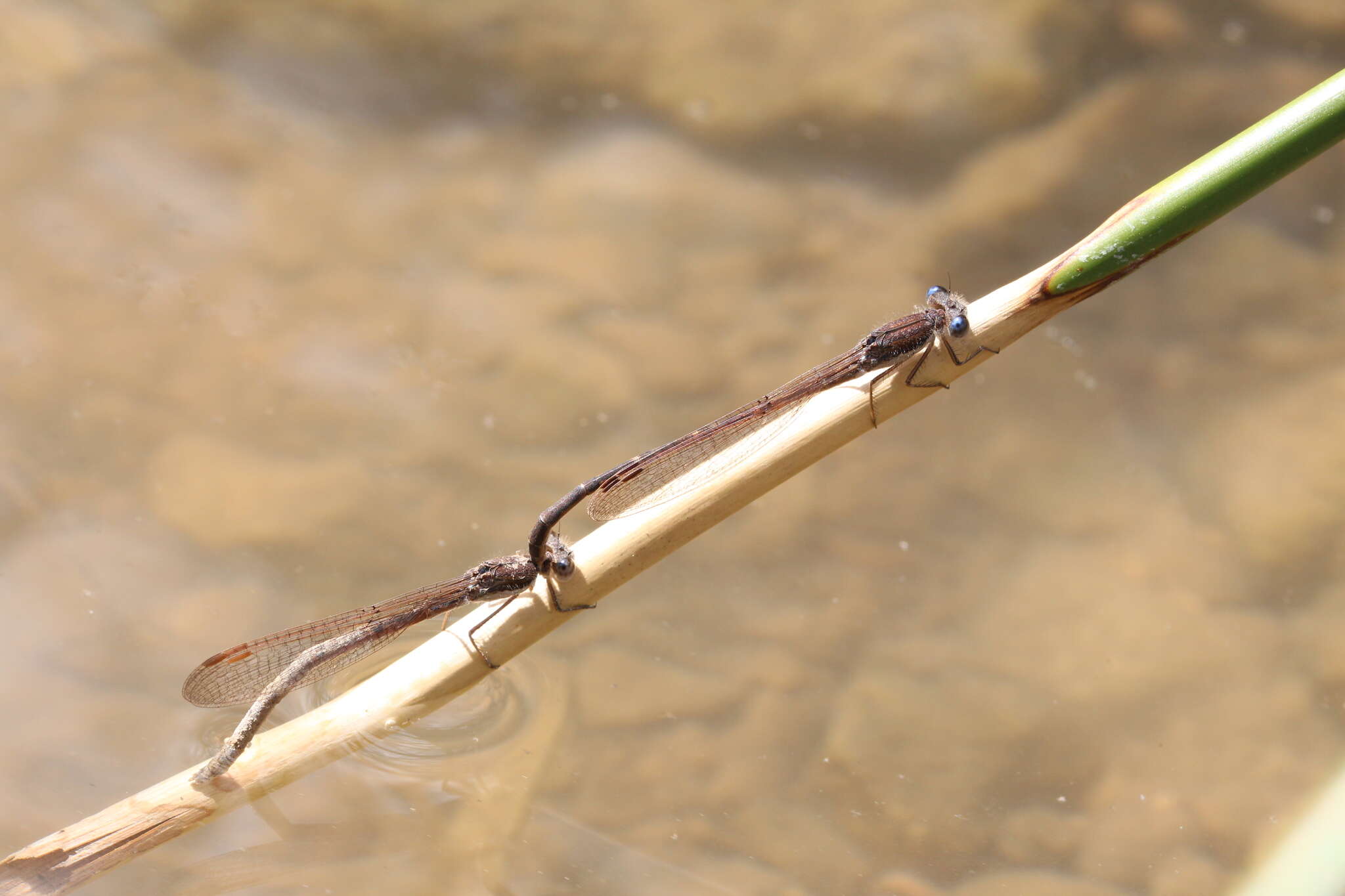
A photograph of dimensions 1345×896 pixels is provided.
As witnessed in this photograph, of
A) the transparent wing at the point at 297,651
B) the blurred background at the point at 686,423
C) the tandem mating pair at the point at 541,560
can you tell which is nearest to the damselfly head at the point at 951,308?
the tandem mating pair at the point at 541,560

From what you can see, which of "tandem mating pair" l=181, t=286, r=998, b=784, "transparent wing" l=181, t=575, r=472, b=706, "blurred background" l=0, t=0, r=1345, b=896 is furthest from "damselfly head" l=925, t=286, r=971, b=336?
"transparent wing" l=181, t=575, r=472, b=706

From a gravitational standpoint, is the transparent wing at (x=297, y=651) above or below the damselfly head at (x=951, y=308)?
above

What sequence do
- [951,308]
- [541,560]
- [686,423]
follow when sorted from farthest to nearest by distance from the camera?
[686,423] < [951,308] < [541,560]

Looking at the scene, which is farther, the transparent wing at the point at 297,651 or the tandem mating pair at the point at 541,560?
the transparent wing at the point at 297,651

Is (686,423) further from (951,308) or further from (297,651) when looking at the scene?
(297,651)

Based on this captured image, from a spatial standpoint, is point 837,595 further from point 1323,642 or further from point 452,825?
point 1323,642

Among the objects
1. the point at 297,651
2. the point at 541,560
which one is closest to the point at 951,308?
the point at 541,560

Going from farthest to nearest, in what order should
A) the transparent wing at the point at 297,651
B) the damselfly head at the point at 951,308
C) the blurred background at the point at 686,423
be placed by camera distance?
the blurred background at the point at 686,423 → the transparent wing at the point at 297,651 → the damselfly head at the point at 951,308

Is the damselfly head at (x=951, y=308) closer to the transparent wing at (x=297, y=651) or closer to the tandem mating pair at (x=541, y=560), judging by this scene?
the tandem mating pair at (x=541, y=560)

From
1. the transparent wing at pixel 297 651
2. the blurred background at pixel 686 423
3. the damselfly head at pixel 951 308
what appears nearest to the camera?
the damselfly head at pixel 951 308

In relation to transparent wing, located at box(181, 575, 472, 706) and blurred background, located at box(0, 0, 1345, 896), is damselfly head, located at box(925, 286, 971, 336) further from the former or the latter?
transparent wing, located at box(181, 575, 472, 706)
